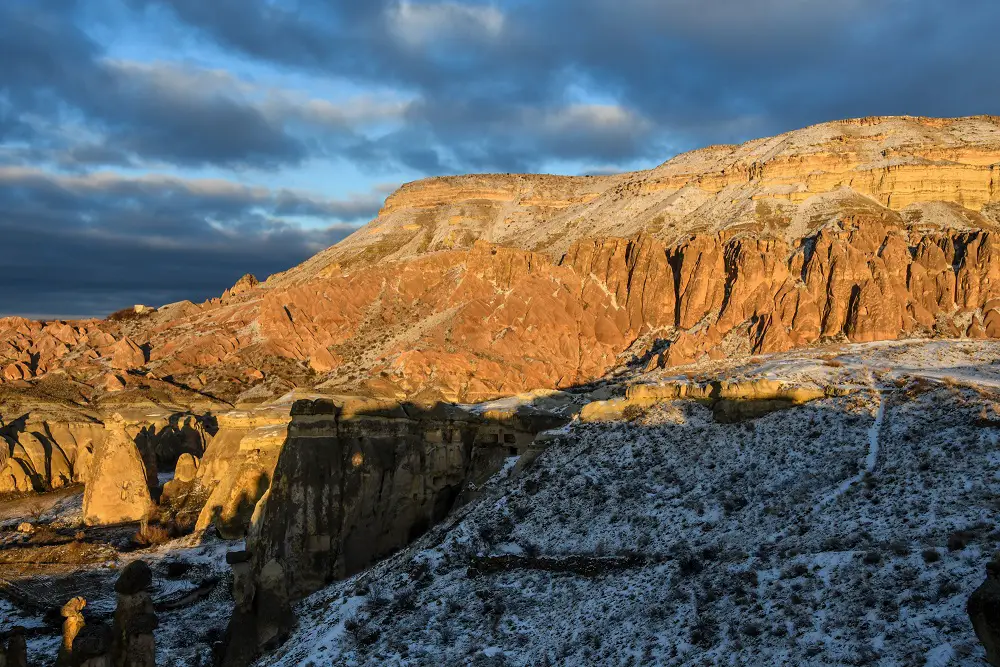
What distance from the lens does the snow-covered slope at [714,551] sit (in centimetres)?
1706

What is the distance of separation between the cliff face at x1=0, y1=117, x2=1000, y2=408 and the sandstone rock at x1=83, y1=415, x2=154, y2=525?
20.4 meters

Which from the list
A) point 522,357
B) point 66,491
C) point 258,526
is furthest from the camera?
point 522,357

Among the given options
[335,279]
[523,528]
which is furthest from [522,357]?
[523,528]

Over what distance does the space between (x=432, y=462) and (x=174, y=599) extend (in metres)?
13.9

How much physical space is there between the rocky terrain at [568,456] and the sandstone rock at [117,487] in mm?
159

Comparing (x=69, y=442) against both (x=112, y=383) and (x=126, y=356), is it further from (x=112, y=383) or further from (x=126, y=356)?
(x=126, y=356)

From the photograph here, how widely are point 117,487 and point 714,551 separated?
148 ft

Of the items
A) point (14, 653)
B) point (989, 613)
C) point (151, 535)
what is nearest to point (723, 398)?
point (989, 613)

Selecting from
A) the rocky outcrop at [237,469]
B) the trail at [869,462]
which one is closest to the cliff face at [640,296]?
the rocky outcrop at [237,469]

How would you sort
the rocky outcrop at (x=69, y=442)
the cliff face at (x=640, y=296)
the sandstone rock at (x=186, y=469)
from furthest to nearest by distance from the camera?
the cliff face at (x=640, y=296)
the rocky outcrop at (x=69, y=442)
the sandstone rock at (x=186, y=469)

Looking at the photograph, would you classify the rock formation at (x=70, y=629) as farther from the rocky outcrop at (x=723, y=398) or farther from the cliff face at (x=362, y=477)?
the rocky outcrop at (x=723, y=398)

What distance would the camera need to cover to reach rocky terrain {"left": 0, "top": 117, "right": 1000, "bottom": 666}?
781 inches

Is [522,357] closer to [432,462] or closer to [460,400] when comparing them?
[460,400]

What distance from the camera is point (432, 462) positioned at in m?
37.2
